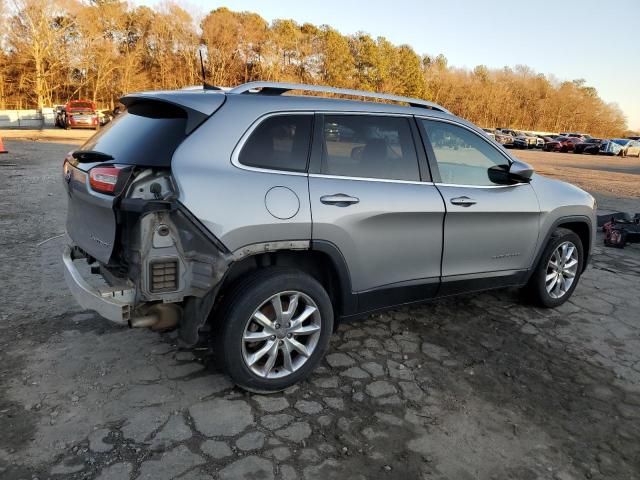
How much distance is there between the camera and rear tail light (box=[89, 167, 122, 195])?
2752 millimetres

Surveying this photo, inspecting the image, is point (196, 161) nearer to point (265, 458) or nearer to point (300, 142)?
point (300, 142)

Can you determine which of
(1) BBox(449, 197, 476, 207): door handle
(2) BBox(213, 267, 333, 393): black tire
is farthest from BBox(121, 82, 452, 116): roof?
(2) BBox(213, 267, 333, 393): black tire

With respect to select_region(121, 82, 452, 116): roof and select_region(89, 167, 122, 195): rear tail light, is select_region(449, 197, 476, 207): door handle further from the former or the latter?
select_region(89, 167, 122, 195): rear tail light

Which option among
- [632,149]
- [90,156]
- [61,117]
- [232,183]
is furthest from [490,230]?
[632,149]

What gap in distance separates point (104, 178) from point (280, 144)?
1.05 m

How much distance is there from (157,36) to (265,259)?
56347mm

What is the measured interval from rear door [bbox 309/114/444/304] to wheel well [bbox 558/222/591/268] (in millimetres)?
1980

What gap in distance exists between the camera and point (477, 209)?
3777 millimetres

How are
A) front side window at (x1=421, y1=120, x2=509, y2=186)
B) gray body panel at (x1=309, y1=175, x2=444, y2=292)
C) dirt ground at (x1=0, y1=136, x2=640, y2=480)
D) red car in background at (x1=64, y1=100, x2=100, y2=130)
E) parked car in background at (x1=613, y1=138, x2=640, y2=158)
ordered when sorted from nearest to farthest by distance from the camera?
1. dirt ground at (x1=0, y1=136, x2=640, y2=480)
2. gray body panel at (x1=309, y1=175, x2=444, y2=292)
3. front side window at (x1=421, y1=120, x2=509, y2=186)
4. red car in background at (x1=64, y1=100, x2=100, y2=130)
5. parked car in background at (x1=613, y1=138, x2=640, y2=158)

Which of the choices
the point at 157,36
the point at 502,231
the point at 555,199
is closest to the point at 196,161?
the point at 502,231

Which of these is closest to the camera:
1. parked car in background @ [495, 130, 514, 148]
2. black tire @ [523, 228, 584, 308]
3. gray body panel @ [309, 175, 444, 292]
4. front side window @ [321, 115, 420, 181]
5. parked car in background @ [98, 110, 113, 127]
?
gray body panel @ [309, 175, 444, 292]

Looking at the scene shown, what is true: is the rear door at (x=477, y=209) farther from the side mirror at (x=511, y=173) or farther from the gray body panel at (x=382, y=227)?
the gray body panel at (x=382, y=227)

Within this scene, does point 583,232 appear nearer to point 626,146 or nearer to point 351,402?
point 351,402

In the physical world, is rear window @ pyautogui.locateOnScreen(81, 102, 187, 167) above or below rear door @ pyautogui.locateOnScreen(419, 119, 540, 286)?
above
